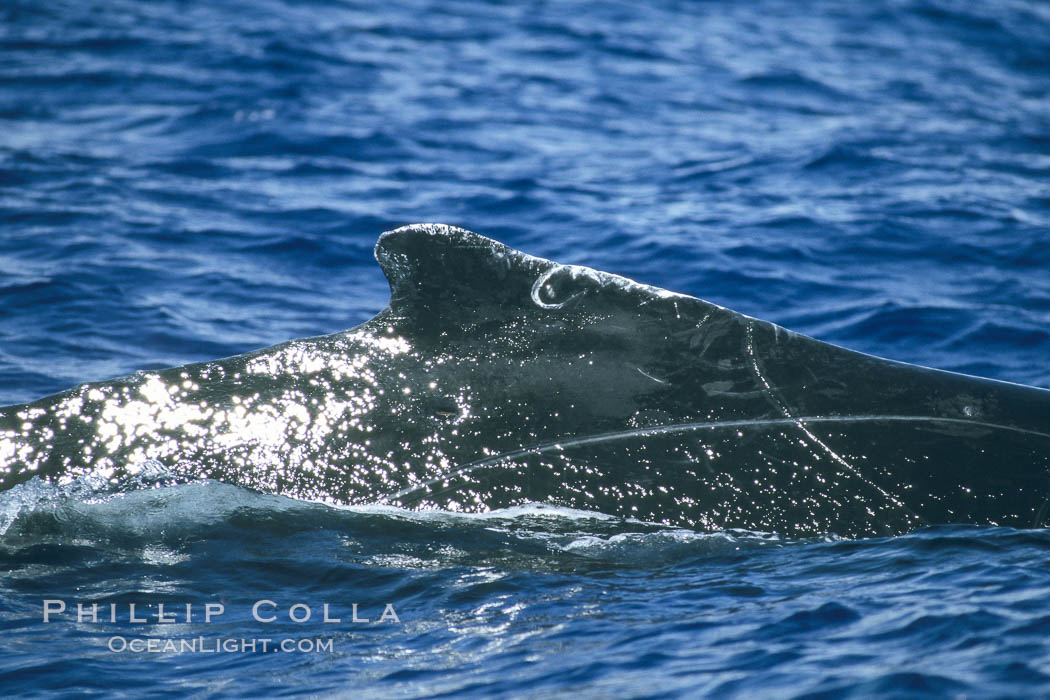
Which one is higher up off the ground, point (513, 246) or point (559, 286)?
point (513, 246)


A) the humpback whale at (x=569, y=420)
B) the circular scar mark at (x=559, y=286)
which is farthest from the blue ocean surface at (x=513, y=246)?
the circular scar mark at (x=559, y=286)

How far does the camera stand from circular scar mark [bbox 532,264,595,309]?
5666 mm

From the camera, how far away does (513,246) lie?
42.2ft

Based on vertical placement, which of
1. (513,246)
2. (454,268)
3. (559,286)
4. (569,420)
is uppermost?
(513,246)

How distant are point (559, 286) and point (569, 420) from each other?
26.8 inches

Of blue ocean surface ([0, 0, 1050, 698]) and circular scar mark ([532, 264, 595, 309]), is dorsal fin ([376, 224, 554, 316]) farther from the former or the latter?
blue ocean surface ([0, 0, 1050, 698])

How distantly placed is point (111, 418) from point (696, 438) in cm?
293

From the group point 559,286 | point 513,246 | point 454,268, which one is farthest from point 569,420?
point 513,246

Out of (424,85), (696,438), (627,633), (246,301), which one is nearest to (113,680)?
(627,633)

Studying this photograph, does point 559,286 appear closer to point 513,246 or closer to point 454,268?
point 454,268

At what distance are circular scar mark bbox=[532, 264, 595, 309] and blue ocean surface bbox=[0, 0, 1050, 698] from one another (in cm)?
106

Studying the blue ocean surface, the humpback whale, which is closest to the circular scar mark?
the humpback whale

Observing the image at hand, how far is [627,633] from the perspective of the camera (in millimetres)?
4922

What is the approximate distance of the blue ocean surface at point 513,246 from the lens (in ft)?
16.0
